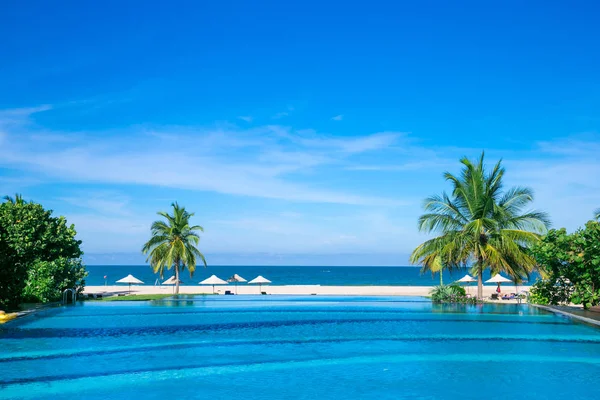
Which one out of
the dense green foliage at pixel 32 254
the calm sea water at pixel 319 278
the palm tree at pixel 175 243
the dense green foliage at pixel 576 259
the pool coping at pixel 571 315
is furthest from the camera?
the calm sea water at pixel 319 278

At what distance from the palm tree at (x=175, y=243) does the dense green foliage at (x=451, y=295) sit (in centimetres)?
1533

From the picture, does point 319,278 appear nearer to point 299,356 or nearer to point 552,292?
point 552,292

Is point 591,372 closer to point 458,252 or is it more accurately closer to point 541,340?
point 541,340

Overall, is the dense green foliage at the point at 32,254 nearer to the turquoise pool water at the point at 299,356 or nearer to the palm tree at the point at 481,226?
the turquoise pool water at the point at 299,356

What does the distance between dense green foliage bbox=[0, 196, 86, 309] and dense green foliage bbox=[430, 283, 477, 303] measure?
1672cm

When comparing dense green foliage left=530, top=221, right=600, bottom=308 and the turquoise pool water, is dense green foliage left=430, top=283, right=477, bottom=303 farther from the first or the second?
dense green foliage left=530, top=221, right=600, bottom=308

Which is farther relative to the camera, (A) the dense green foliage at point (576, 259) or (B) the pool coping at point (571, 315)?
(A) the dense green foliage at point (576, 259)

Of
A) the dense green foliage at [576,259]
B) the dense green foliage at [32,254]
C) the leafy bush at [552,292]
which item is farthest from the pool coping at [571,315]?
the dense green foliage at [32,254]

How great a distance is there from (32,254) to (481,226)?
18930 mm

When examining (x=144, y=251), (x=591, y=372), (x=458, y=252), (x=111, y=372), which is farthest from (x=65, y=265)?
(x=591, y=372)

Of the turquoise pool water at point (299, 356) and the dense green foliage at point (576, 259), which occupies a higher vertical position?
the dense green foliage at point (576, 259)

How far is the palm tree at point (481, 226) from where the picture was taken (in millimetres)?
23984

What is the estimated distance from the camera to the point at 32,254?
23.4 meters

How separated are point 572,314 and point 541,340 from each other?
4.32 metres
